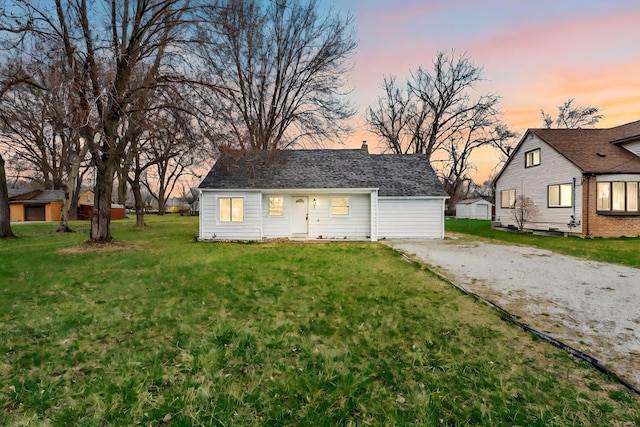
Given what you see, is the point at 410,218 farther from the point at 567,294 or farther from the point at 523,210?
the point at 567,294

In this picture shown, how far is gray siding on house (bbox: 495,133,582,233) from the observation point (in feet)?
52.3

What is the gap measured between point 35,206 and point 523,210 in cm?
4697

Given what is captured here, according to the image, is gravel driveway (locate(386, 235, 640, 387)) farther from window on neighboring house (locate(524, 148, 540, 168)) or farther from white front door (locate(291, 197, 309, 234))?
window on neighboring house (locate(524, 148, 540, 168))

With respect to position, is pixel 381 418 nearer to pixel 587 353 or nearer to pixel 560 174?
pixel 587 353

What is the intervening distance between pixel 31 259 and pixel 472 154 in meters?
40.5

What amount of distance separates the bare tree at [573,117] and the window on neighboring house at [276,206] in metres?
35.0

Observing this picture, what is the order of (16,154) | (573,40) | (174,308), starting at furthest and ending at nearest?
(16,154) < (573,40) < (174,308)

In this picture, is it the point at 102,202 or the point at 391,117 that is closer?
the point at 102,202

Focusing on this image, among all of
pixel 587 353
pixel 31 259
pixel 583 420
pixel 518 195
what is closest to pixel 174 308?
pixel 583 420

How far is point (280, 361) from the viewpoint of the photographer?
132 inches

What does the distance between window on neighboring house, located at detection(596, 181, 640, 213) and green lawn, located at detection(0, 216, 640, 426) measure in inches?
593

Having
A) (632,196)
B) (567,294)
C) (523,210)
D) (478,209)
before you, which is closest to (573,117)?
(478,209)

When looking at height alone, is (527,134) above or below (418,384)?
above

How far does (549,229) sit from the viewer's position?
17266 millimetres
